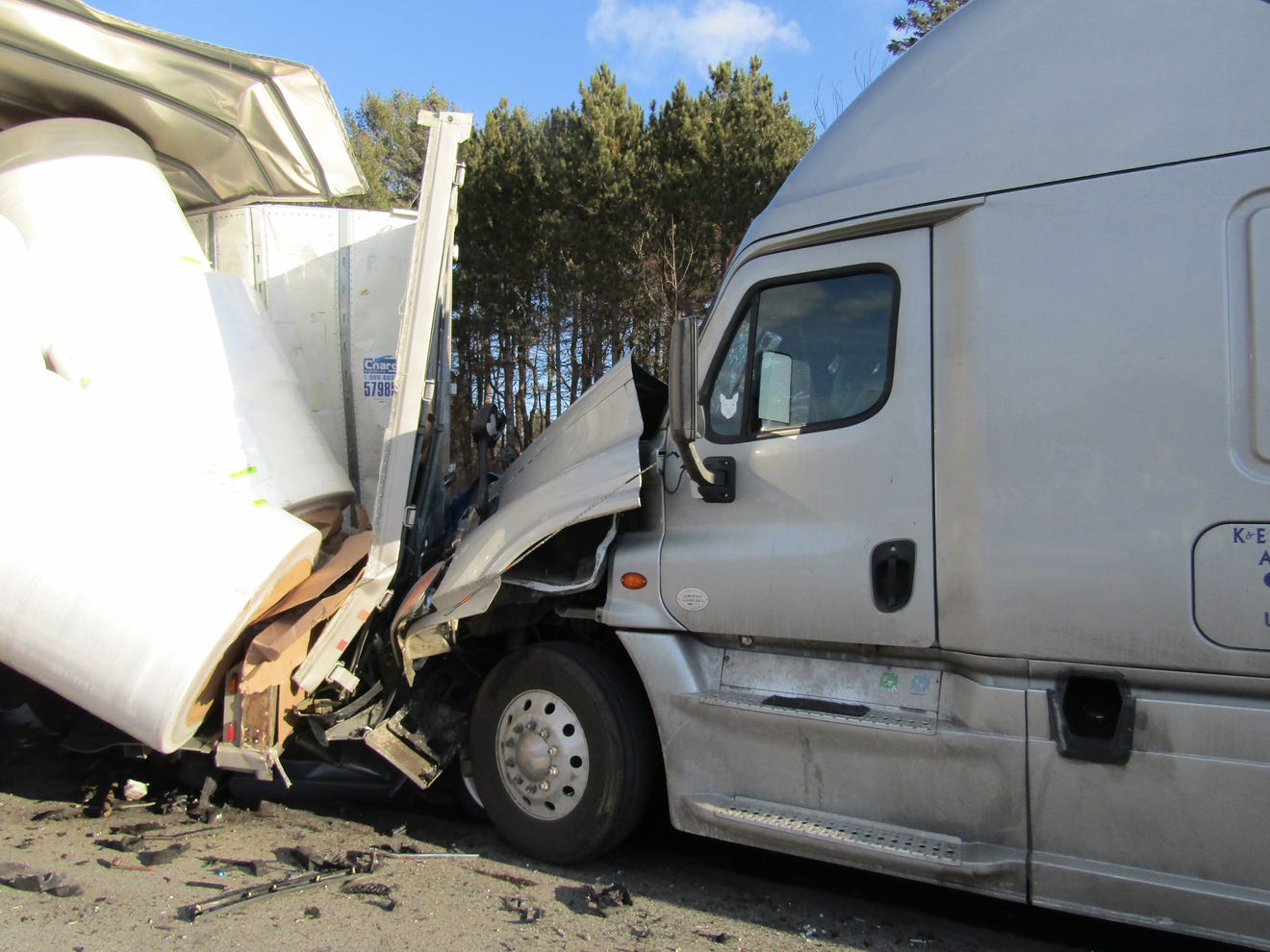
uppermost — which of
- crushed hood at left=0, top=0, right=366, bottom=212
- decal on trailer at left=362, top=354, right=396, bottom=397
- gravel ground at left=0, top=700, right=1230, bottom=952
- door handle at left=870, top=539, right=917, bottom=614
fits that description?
crushed hood at left=0, top=0, right=366, bottom=212

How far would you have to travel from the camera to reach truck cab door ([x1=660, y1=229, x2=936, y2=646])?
10.2ft

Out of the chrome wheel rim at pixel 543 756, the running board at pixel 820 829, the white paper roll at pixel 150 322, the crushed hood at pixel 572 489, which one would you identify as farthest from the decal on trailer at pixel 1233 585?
the white paper roll at pixel 150 322

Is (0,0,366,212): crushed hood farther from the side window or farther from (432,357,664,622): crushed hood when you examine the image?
the side window

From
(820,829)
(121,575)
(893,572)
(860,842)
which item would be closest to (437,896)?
(820,829)

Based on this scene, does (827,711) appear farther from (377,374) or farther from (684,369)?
(377,374)

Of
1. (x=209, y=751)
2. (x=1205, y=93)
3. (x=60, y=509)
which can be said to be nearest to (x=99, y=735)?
(x=209, y=751)

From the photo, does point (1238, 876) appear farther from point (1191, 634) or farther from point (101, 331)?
point (101, 331)

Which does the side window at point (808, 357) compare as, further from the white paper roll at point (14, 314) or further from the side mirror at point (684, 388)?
the white paper roll at point (14, 314)

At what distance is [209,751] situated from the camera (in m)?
4.04

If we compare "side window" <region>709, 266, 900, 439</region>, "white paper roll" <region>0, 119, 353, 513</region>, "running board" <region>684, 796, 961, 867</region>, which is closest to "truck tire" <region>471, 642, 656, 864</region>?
"running board" <region>684, 796, 961, 867</region>

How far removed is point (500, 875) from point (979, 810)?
75.1 inches

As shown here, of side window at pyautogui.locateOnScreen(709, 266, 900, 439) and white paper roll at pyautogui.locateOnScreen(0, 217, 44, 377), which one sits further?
white paper roll at pyautogui.locateOnScreen(0, 217, 44, 377)

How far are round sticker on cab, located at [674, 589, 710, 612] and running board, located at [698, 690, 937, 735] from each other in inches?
12.8

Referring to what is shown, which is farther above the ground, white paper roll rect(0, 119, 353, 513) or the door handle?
white paper roll rect(0, 119, 353, 513)
